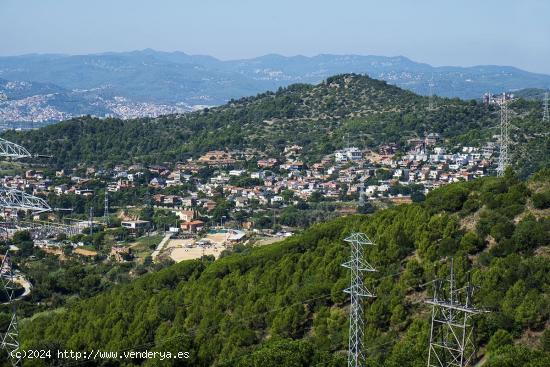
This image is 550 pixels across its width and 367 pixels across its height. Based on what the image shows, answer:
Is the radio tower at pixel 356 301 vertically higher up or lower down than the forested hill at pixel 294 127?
higher up

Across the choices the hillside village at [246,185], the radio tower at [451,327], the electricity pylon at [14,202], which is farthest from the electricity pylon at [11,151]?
the hillside village at [246,185]

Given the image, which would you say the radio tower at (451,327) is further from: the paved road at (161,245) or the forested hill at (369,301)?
the paved road at (161,245)

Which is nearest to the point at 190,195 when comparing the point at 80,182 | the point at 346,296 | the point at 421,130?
A: the point at 80,182

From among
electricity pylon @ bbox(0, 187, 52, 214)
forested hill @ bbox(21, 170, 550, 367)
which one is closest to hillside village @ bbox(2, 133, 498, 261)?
forested hill @ bbox(21, 170, 550, 367)

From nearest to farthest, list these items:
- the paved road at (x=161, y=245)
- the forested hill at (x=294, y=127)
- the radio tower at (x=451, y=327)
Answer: the radio tower at (x=451, y=327) → the paved road at (x=161, y=245) → the forested hill at (x=294, y=127)

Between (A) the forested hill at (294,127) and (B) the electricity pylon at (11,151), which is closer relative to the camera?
(B) the electricity pylon at (11,151)

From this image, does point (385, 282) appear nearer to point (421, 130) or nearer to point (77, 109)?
point (421, 130)
